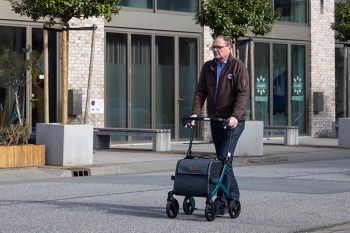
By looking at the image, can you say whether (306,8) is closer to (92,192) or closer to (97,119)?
(97,119)

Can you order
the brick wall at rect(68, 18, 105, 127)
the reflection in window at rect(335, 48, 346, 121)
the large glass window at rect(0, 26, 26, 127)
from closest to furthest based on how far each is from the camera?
the large glass window at rect(0, 26, 26, 127) < the brick wall at rect(68, 18, 105, 127) < the reflection in window at rect(335, 48, 346, 121)

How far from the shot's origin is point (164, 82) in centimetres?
2730

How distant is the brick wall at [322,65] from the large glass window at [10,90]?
39.0 feet

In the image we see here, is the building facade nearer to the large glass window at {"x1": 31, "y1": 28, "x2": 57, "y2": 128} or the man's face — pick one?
the large glass window at {"x1": 31, "y1": 28, "x2": 57, "y2": 128}

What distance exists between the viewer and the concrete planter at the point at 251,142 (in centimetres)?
2086

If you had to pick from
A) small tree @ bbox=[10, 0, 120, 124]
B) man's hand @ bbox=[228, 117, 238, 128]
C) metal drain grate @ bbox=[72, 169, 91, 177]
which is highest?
small tree @ bbox=[10, 0, 120, 124]

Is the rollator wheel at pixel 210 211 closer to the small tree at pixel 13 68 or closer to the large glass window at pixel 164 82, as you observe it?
the small tree at pixel 13 68

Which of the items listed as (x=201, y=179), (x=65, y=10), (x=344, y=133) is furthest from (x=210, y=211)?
(x=344, y=133)

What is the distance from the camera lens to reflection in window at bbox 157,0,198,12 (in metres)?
27.0

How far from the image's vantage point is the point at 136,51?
2652 centimetres

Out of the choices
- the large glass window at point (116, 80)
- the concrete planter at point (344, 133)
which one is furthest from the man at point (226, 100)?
the large glass window at point (116, 80)

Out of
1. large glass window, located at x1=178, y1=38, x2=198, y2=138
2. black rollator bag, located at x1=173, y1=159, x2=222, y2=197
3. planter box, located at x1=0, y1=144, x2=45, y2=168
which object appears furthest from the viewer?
large glass window, located at x1=178, y1=38, x2=198, y2=138

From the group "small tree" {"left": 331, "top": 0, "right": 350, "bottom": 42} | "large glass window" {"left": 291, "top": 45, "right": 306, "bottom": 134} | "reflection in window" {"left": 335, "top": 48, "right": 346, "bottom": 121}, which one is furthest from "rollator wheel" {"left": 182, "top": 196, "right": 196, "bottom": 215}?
"reflection in window" {"left": 335, "top": 48, "right": 346, "bottom": 121}

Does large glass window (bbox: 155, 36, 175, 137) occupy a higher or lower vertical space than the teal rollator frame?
higher
